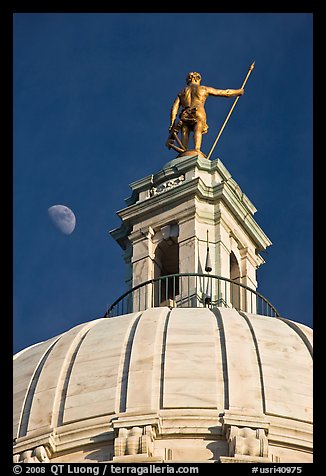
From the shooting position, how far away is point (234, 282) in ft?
223

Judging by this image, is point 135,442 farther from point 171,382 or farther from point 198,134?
point 198,134

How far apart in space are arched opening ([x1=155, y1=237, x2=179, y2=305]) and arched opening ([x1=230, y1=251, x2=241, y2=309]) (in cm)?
215

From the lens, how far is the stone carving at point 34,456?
5619 centimetres

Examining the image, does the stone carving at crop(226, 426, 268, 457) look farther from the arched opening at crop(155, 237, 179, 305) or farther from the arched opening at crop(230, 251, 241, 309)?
the arched opening at crop(155, 237, 179, 305)

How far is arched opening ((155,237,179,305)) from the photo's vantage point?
6869 cm

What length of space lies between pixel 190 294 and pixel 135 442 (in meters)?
12.5

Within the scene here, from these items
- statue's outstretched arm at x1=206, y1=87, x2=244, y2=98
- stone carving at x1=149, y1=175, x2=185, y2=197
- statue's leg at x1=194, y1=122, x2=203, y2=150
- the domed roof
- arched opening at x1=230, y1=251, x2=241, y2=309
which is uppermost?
statue's outstretched arm at x1=206, y1=87, x2=244, y2=98

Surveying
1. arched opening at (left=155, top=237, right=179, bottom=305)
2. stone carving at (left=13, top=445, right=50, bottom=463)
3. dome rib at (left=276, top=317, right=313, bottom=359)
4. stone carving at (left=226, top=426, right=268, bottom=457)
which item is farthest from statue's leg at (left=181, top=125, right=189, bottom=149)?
stone carving at (left=226, top=426, right=268, bottom=457)

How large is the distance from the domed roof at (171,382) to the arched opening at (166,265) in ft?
21.6

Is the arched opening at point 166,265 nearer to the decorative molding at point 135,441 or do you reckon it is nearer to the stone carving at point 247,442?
the decorative molding at point 135,441

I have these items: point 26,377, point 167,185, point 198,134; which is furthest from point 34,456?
point 198,134
